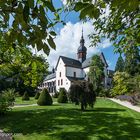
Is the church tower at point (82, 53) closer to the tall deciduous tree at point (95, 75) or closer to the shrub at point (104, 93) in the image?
the tall deciduous tree at point (95, 75)

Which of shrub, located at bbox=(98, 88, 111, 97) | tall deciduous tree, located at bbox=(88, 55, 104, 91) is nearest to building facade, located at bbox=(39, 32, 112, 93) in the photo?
tall deciduous tree, located at bbox=(88, 55, 104, 91)

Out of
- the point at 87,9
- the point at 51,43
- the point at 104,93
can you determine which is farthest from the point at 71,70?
the point at 87,9

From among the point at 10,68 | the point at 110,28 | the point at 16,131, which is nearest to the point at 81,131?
the point at 16,131

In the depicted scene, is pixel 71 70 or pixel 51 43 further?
pixel 71 70

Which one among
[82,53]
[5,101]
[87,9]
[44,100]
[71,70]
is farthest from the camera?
[82,53]

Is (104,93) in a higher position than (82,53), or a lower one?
lower

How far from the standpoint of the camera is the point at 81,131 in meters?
13.8

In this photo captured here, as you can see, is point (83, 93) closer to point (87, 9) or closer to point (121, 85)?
point (87, 9)

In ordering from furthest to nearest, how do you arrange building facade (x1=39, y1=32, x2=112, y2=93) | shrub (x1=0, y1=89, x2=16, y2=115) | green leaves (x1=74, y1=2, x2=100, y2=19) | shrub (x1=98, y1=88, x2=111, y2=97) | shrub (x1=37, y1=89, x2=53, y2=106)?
1. building facade (x1=39, y1=32, x2=112, y2=93)
2. shrub (x1=98, y1=88, x2=111, y2=97)
3. shrub (x1=37, y1=89, x2=53, y2=106)
4. shrub (x1=0, y1=89, x2=16, y2=115)
5. green leaves (x1=74, y1=2, x2=100, y2=19)

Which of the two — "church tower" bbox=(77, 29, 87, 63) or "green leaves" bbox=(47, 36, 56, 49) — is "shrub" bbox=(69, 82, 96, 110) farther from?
"church tower" bbox=(77, 29, 87, 63)

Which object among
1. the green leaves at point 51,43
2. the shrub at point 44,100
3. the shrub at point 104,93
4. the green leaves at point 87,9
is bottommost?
the green leaves at point 51,43

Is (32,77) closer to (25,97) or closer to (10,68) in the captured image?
(10,68)

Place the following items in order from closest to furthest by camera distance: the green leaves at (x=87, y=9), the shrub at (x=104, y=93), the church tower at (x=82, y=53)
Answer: the green leaves at (x=87, y=9) → the shrub at (x=104, y=93) → the church tower at (x=82, y=53)

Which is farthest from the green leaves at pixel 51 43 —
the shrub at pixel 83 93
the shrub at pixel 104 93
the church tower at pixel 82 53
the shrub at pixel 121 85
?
the church tower at pixel 82 53
